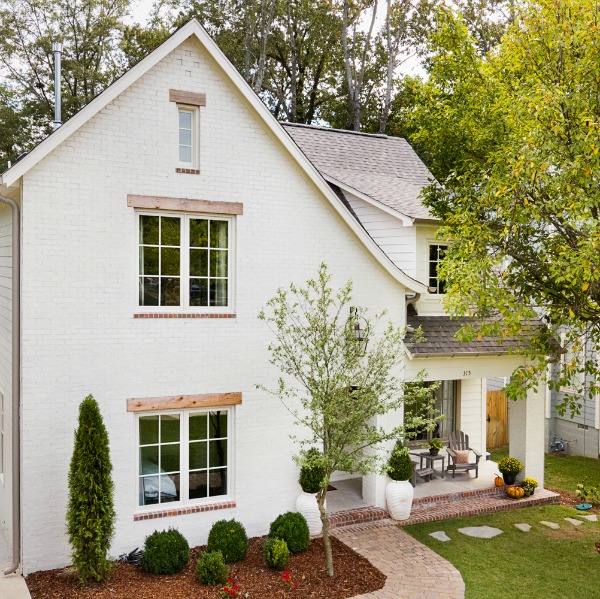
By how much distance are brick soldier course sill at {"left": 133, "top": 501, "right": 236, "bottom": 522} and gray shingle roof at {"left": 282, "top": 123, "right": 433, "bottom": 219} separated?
7799 millimetres

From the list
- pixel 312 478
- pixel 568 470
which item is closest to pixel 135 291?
pixel 312 478

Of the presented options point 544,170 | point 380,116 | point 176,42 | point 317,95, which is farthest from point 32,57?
point 544,170

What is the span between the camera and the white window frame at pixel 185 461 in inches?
419

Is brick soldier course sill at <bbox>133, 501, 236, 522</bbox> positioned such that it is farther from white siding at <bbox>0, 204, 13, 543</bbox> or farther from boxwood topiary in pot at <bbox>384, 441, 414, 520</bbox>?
boxwood topiary in pot at <bbox>384, 441, 414, 520</bbox>

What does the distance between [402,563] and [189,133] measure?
8512 mm

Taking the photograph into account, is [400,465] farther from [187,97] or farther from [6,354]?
[187,97]

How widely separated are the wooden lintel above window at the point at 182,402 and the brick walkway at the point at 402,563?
3474 millimetres

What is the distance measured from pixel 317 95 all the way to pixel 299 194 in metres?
24.7

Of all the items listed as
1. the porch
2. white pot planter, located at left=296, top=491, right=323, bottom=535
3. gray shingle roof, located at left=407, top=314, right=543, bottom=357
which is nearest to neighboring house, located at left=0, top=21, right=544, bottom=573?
white pot planter, located at left=296, top=491, right=323, bottom=535

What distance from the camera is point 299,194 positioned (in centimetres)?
1194

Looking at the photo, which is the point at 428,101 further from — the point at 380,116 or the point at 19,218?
the point at 380,116

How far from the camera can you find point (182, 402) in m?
10.8

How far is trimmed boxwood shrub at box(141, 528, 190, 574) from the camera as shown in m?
9.86

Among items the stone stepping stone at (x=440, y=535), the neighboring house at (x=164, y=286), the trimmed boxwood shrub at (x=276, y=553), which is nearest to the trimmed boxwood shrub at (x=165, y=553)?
the neighboring house at (x=164, y=286)
